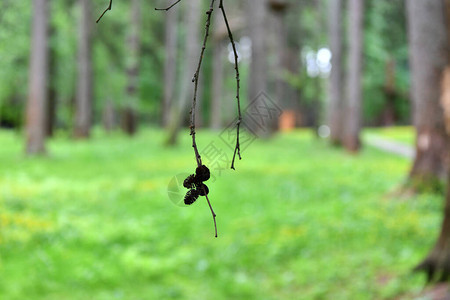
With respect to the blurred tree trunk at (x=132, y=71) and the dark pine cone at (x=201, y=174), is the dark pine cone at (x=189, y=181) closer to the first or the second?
the dark pine cone at (x=201, y=174)

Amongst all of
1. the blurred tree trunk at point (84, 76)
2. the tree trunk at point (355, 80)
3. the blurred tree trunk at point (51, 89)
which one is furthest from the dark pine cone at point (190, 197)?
the blurred tree trunk at point (51, 89)

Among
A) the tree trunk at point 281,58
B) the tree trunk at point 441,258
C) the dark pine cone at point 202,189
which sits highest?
the tree trunk at point 281,58

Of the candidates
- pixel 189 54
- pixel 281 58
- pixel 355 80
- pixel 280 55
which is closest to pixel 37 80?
pixel 189 54

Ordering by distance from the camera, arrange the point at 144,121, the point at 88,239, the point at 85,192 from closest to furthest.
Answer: the point at 88,239 < the point at 85,192 < the point at 144,121

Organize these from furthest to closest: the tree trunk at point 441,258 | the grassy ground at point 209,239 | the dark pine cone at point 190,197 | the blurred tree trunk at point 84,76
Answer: the blurred tree trunk at point 84,76
the grassy ground at point 209,239
the tree trunk at point 441,258
the dark pine cone at point 190,197

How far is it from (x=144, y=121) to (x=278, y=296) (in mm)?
50225

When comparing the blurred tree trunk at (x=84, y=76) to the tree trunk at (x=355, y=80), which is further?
the blurred tree trunk at (x=84, y=76)

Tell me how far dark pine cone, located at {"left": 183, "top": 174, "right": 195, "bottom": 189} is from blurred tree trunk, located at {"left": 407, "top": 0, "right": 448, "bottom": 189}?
32.1ft

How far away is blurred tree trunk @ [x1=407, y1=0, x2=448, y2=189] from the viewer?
31.4 ft

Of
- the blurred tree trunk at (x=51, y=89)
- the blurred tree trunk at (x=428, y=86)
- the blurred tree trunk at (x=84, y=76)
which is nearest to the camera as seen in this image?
the blurred tree trunk at (x=428, y=86)

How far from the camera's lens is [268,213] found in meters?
9.85

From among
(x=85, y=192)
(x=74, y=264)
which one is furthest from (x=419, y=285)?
(x=85, y=192)

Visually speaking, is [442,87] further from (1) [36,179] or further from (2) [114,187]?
(1) [36,179]

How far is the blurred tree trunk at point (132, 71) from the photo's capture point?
1129 inches
